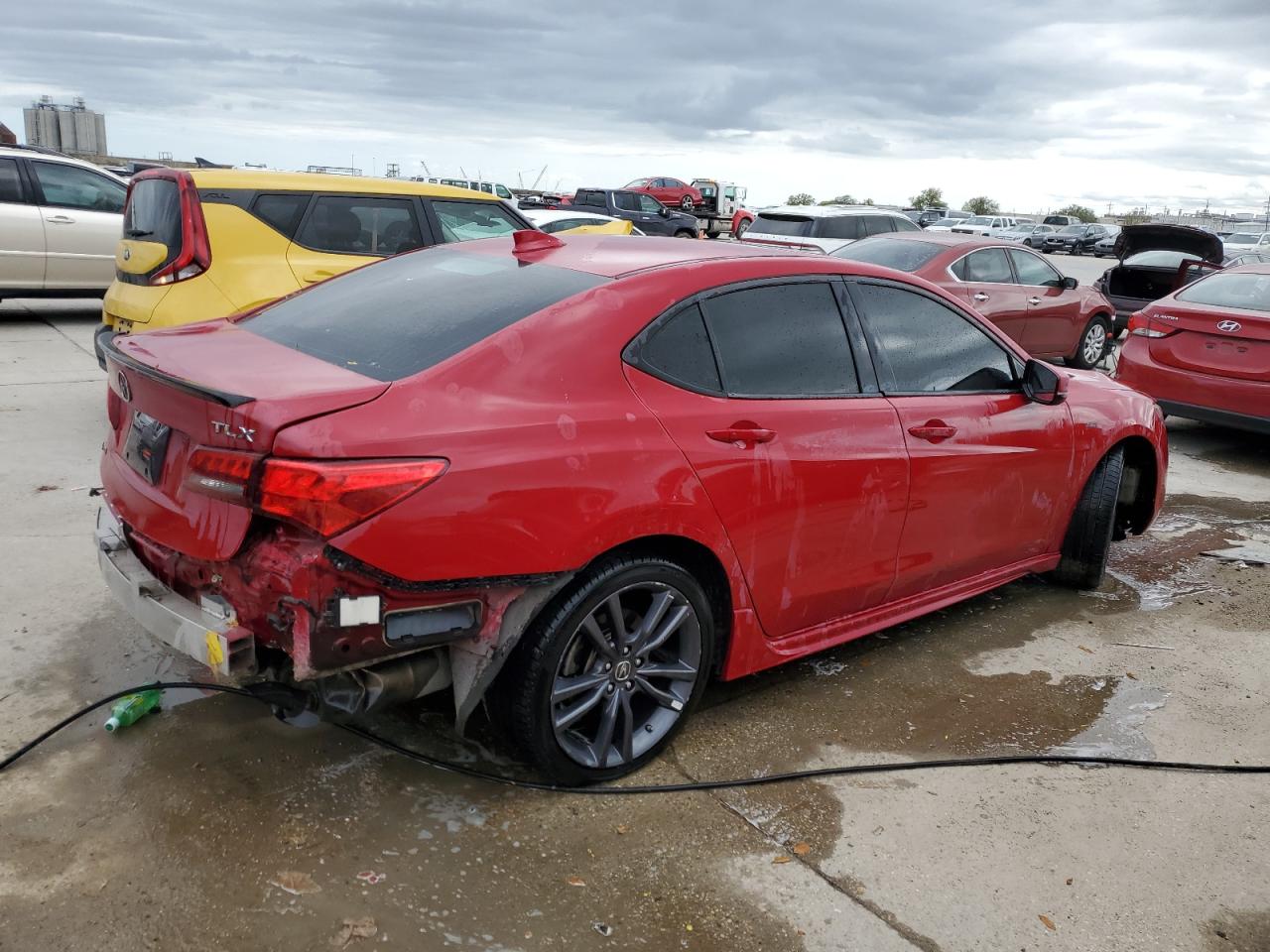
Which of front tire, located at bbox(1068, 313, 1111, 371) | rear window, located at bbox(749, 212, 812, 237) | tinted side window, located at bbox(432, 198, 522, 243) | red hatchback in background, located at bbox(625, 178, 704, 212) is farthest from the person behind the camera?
red hatchback in background, located at bbox(625, 178, 704, 212)

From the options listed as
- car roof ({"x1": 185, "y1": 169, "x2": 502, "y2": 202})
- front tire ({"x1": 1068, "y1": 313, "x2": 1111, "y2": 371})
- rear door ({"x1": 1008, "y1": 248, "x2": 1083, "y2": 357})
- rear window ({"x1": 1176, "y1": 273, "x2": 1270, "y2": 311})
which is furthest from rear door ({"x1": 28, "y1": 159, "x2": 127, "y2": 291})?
front tire ({"x1": 1068, "y1": 313, "x2": 1111, "y2": 371})

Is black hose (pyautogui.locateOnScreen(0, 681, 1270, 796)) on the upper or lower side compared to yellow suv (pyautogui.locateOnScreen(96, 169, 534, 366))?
lower

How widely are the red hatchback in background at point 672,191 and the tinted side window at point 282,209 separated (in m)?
34.0

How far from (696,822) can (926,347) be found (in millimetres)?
2013

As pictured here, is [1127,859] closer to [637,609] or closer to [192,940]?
[637,609]

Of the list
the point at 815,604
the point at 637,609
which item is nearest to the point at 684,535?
the point at 637,609

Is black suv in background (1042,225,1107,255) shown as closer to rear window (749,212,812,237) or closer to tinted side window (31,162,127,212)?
rear window (749,212,812,237)

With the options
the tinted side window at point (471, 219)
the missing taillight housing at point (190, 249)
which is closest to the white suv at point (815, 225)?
the tinted side window at point (471, 219)

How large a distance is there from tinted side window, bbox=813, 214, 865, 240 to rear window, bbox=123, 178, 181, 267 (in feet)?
31.6

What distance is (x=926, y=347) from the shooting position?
4.04m

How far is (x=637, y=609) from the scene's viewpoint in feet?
10.4

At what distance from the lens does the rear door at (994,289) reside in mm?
10352

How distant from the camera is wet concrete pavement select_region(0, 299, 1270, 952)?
103 inches

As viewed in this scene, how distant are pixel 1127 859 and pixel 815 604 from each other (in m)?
1.19
